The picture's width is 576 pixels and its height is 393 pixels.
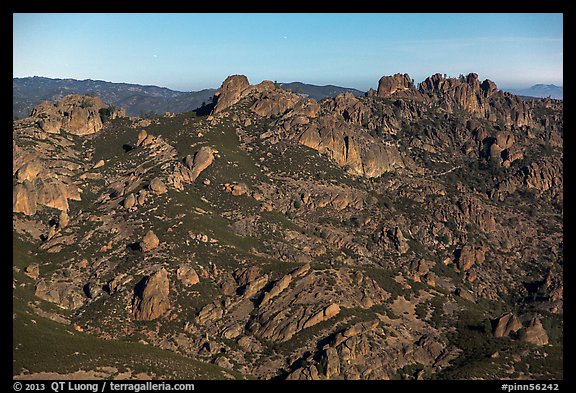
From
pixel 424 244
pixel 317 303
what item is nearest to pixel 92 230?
pixel 317 303

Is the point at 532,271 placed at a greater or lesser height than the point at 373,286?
lesser

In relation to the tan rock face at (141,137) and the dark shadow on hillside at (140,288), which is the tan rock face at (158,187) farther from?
the tan rock face at (141,137)

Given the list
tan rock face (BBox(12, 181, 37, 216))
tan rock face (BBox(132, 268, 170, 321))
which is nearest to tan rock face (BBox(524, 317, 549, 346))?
tan rock face (BBox(132, 268, 170, 321))

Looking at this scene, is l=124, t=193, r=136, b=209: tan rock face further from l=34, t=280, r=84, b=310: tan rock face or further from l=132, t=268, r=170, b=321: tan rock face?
l=132, t=268, r=170, b=321: tan rock face

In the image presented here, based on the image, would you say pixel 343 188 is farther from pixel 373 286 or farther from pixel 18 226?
pixel 18 226

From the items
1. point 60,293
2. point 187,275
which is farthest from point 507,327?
point 60,293

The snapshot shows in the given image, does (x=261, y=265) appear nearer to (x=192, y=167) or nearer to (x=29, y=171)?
(x=192, y=167)
